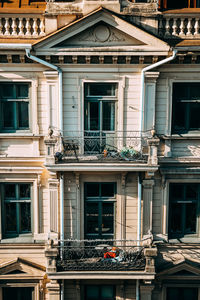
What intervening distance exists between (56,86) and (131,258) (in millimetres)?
6385

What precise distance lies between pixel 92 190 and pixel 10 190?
296cm

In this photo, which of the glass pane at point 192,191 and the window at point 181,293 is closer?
the glass pane at point 192,191

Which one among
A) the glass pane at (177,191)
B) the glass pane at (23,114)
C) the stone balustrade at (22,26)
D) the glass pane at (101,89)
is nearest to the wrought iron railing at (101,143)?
the glass pane at (101,89)

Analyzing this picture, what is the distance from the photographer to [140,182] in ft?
36.9

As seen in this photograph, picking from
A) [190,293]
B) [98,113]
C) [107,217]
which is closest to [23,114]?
[98,113]

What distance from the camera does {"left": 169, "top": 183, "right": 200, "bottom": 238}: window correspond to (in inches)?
461

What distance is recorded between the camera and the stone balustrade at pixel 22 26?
10.8 m

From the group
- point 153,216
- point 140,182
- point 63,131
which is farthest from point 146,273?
point 63,131

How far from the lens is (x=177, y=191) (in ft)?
38.6

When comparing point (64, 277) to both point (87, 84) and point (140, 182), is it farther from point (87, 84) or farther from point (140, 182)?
point (87, 84)

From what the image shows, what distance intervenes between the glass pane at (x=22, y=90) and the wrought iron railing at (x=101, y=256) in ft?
17.4

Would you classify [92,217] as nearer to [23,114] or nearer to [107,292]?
[107,292]

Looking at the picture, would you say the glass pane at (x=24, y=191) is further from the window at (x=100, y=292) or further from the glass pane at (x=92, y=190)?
the window at (x=100, y=292)

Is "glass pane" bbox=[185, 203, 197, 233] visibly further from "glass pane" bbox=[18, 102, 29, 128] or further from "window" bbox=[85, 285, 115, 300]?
"glass pane" bbox=[18, 102, 29, 128]
